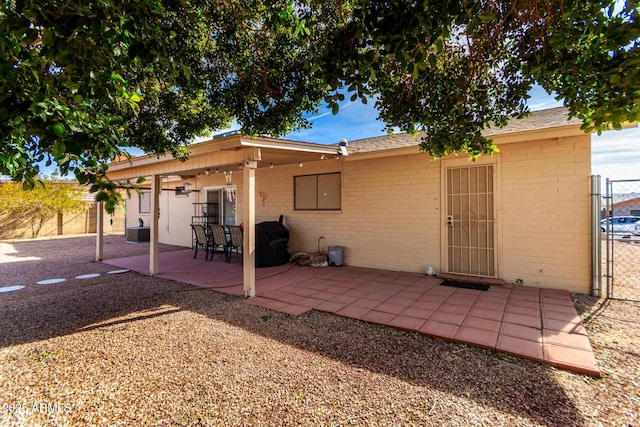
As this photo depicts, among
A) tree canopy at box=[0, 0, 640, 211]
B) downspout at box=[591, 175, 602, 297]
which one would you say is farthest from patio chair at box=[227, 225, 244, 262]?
downspout at box=[591, 175, 602, 297]

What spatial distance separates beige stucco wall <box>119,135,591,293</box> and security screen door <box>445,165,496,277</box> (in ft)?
0.49

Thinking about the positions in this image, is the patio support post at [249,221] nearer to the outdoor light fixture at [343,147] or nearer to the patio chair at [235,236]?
the outdoor light fixture at [343,147]

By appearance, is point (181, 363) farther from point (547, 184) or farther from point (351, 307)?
point (547, 184)

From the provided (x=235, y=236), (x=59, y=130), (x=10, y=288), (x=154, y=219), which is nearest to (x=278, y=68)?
(x=59, y=130)

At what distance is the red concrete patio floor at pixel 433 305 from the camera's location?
317cm

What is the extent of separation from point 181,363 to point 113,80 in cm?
253

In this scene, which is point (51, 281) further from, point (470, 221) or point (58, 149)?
point (470, 221)

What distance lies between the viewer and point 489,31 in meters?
3.60

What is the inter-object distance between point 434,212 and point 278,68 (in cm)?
416

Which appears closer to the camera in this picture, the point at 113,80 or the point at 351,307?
the point at 113,80

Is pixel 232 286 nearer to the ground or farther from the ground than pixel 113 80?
nearer to the ground

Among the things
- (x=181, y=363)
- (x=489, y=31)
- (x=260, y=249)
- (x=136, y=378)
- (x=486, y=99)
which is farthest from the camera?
(x=260, y=249)

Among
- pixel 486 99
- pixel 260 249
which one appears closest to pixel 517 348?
pixel 486 99

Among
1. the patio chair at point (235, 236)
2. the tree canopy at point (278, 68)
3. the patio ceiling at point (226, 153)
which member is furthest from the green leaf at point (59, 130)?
the patio chair at point (235, 236)
